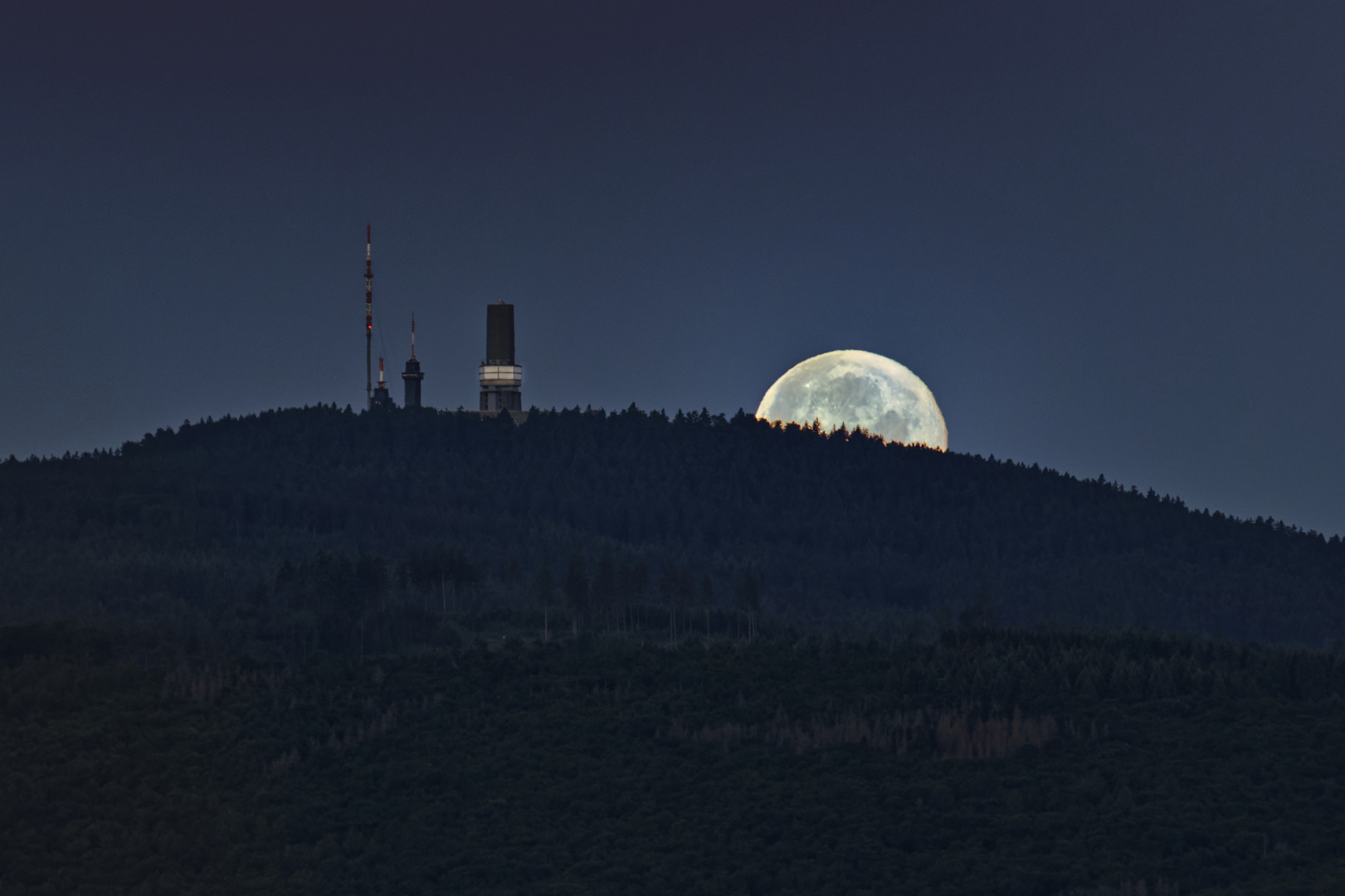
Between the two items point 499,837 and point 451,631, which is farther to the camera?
point 451,631

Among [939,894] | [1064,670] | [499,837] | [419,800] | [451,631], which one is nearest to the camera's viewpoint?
[939,894]

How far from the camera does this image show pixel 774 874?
247ft

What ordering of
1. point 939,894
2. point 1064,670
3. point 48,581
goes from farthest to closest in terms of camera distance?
point 48,581
point 1064,670
point 939,894

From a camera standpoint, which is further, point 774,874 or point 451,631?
point 451,631

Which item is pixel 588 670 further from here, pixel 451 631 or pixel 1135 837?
pixel 1135 837

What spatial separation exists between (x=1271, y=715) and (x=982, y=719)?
50.3 feet

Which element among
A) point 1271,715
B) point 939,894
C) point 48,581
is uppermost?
point 48,581

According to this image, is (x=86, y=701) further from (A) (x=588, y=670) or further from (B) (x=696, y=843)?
(B) (x=696, y=843)

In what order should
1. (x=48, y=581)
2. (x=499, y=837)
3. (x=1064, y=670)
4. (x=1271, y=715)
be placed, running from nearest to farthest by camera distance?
(x=499, y=837), (x=1271, y=715), (x=1064, y=670), (x=48, y=581)

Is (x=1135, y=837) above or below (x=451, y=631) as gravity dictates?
below

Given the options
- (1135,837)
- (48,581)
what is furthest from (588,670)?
(48,581)

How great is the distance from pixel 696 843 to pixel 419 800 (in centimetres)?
1678

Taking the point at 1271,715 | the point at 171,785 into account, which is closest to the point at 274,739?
the point at 171,785

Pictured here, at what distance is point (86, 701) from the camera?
110 meters
